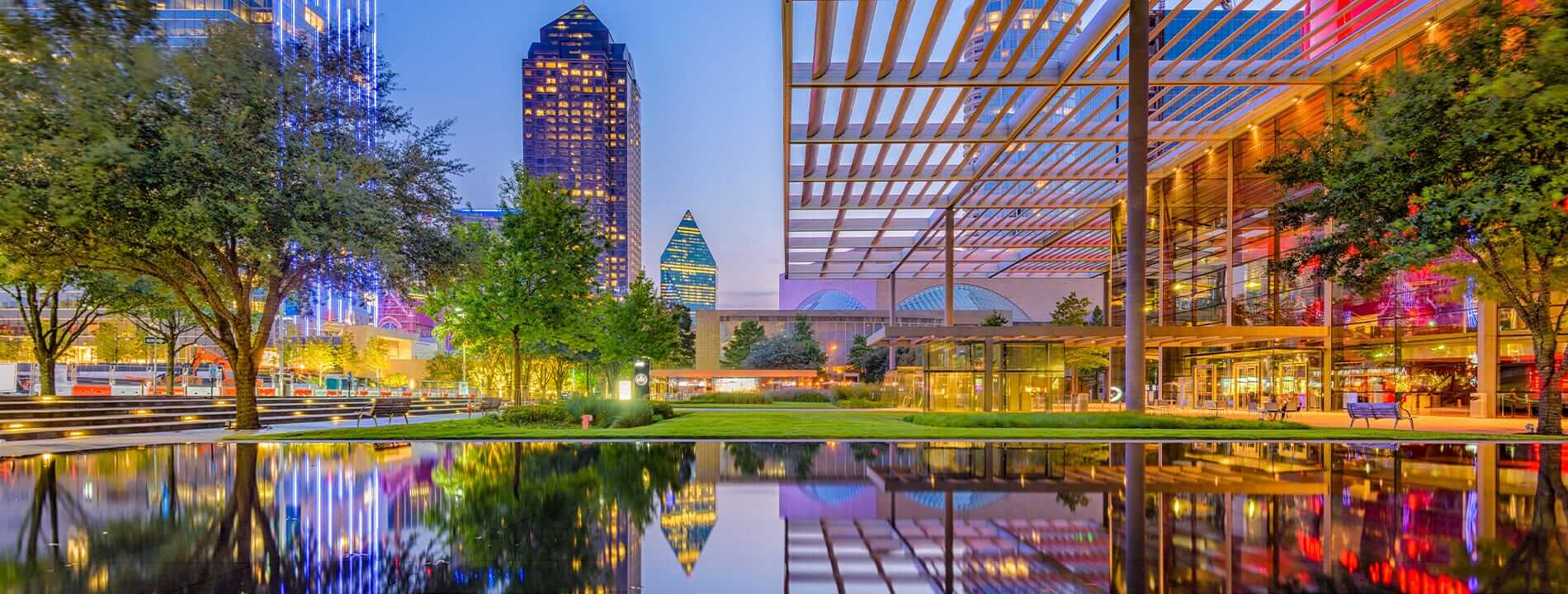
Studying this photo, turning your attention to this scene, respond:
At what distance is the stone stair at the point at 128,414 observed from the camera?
19419mm

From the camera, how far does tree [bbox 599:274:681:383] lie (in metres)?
39.8

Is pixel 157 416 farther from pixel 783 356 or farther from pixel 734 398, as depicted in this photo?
pixel 783 356

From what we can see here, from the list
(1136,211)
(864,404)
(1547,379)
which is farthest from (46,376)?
(1547,379)

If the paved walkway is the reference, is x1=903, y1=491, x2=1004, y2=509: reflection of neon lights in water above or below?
above

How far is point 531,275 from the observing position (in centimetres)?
2536

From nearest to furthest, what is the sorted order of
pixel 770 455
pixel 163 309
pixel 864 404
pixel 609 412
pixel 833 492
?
pixel 833 492 < pixel 770 455 < pixel 609 412 < pixel 163 309 < pixel 864 404

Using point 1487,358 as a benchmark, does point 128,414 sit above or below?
below

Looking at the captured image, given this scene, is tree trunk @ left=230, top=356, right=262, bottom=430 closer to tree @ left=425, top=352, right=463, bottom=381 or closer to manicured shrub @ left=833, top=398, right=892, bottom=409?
manicured shrub @ left=833, top=398, right=892, bottom=409

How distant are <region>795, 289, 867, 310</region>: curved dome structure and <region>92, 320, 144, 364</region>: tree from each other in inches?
2706

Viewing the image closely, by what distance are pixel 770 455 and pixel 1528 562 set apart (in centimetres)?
1042

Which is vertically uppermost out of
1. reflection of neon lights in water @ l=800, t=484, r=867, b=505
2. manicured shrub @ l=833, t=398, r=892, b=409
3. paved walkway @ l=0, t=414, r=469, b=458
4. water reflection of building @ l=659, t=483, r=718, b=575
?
water reflection of building @ l=659, t=483, r=718, b=575

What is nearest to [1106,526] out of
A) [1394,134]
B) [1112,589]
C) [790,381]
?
[1112,589]

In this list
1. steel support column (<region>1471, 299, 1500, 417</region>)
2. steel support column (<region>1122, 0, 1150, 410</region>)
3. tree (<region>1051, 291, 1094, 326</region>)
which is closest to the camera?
steel support column (<region>1122, 0, 1150, 410</region>)

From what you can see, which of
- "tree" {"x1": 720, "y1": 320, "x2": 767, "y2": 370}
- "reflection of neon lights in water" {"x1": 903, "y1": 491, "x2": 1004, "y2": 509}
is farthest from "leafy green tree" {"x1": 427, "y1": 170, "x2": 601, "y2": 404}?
"tree" {"x1": 720, "y1": 320, "x2": 767, "y2": 370}
